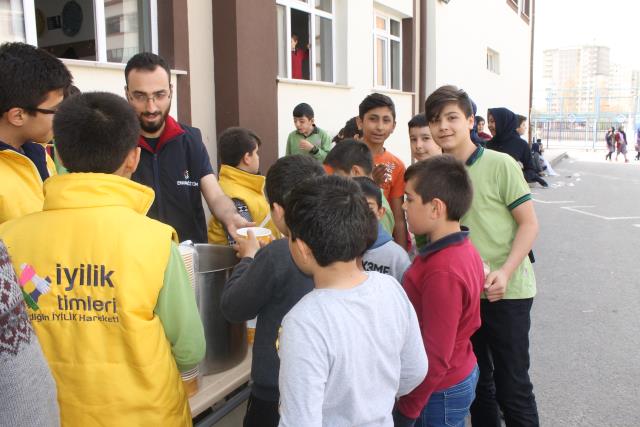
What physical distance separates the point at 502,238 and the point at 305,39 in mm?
5870

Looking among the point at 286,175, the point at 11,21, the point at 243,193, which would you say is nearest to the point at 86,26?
the point at 11,21

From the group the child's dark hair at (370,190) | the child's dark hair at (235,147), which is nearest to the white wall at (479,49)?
the child's dark hair at (235,147)

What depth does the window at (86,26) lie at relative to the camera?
3.92 meters

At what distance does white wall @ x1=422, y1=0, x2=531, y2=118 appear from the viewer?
11023mm

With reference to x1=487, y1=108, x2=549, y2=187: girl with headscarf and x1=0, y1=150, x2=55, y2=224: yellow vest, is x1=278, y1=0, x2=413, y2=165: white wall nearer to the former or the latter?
x1=487, y1=108, x2=549, y2=187: girl with headscarf

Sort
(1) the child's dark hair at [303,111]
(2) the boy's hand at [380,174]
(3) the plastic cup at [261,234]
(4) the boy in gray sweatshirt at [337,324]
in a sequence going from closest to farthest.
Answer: (4) the boy in gray sweatshirt at [337,324], (3) the plastic cup at [261,234], (2) the boy's hand at [380,174], (1) the child's dark hair at [303,111]

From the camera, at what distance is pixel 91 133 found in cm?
141

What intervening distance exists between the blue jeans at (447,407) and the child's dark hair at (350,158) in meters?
1.17

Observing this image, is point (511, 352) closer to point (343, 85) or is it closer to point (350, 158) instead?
point (350, 158)

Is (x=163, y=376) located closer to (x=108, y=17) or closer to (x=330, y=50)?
(x=108, y=17)

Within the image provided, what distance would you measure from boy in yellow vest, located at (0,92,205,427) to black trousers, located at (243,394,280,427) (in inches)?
12.2

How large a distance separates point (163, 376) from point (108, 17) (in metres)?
4.13

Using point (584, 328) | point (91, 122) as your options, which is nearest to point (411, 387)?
point (91, 122)

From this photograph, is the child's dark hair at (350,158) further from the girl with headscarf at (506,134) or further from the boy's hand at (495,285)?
the girl with headscarf at (506,134)
